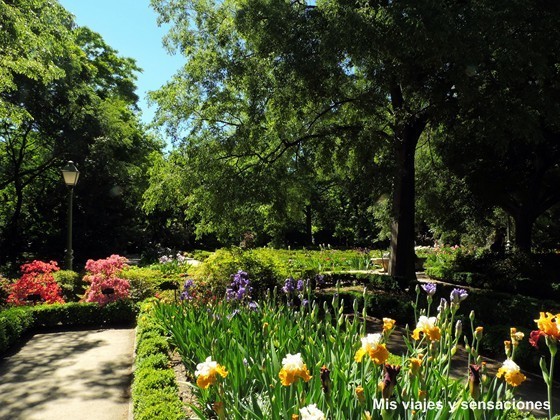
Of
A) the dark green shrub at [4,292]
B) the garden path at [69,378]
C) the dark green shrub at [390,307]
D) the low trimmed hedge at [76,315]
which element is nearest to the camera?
the garden path at [69,378]

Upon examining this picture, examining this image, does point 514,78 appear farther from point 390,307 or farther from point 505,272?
point 505,272

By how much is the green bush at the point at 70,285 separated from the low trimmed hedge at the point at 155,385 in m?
6.51

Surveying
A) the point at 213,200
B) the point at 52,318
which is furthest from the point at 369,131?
the point at 52,318

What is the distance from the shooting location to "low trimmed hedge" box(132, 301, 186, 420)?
12.5ft

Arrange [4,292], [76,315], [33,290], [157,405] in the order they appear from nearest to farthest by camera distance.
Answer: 1. [157,405]
2. [76,315]
3. [33,290]
4. [4,292]

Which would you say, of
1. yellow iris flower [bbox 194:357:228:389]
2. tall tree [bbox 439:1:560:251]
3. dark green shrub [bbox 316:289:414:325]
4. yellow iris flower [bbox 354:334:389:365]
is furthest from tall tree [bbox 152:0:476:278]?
yellow iris flower [bbox 194:357:228:389]

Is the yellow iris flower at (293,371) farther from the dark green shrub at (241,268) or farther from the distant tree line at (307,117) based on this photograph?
the dark green shrub at (241,268)

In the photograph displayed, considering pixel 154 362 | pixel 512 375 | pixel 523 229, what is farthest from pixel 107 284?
pixel 523 229

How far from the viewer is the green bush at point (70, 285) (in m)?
11.9

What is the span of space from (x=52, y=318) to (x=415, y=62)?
8.77m

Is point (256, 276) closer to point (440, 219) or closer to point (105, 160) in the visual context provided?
point (440, 219)

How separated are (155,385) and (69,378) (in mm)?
2053

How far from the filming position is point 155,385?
4.48 metres

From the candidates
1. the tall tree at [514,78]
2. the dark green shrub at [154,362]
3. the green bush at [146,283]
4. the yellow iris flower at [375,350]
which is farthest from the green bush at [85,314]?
the yellow iris flower at [375,350]
